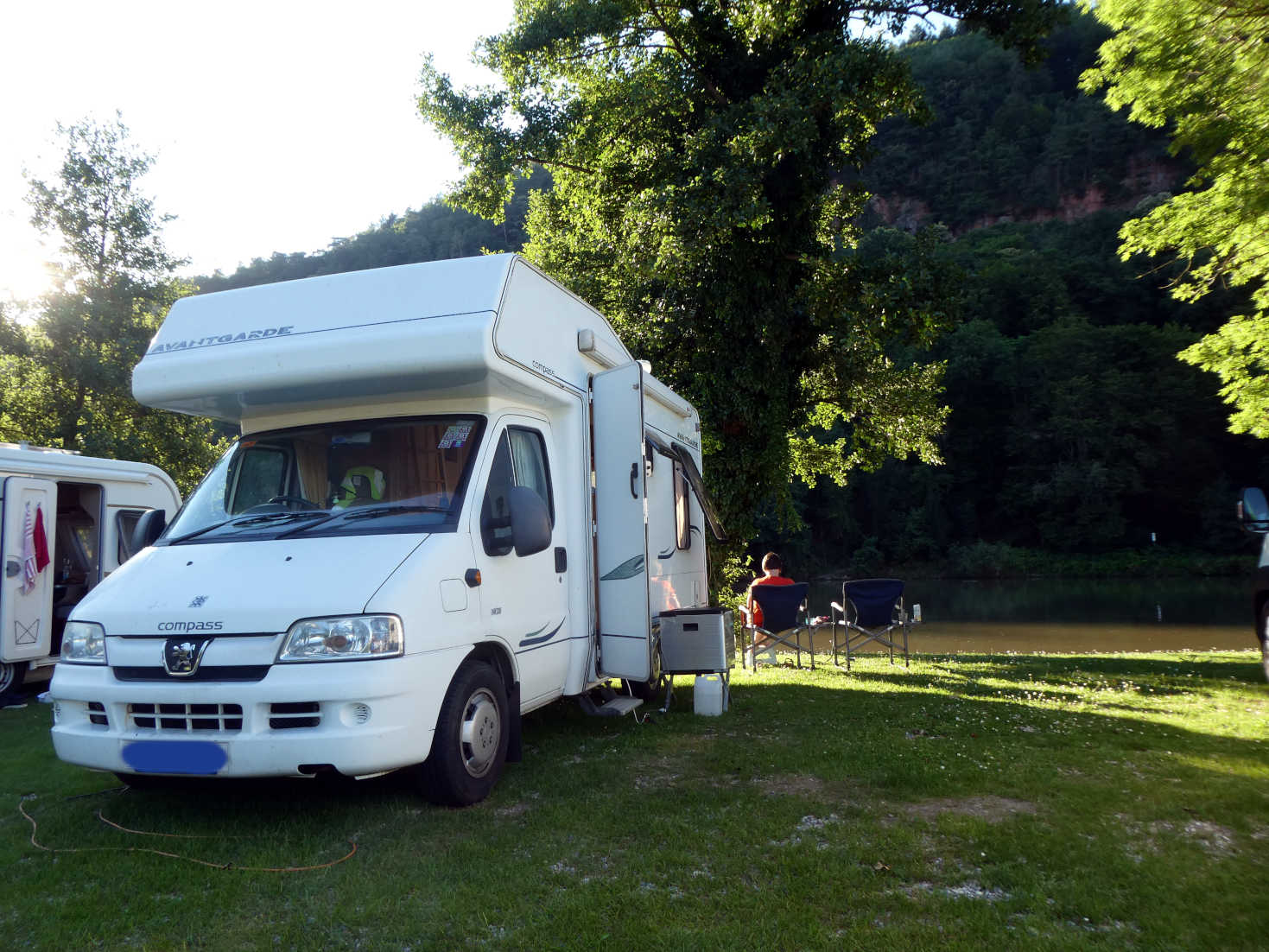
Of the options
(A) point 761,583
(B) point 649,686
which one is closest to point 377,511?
(B) point 649,686

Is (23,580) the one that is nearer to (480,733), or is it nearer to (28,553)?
(28,553)

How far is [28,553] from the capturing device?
8.97 metres

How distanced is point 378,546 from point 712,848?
2.15 meters

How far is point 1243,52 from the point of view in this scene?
27.9ft

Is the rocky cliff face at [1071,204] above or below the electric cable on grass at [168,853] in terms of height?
above

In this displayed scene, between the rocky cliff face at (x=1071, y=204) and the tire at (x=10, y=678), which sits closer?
the tire at (x=10, y=678)

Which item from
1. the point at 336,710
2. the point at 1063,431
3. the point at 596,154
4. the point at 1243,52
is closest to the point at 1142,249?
the point at 1243,52

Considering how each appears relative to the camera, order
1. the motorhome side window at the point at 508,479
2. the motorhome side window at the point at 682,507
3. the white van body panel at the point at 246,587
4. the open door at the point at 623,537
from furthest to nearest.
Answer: the motorhome side window at the point at 682,507, the open door at the point at 623,537, the motorhome side window at the point at 508,479, the white van body panel at the point at 246,587

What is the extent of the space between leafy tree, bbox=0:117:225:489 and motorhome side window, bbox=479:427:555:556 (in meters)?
18.5

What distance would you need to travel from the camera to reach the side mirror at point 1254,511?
291 inches

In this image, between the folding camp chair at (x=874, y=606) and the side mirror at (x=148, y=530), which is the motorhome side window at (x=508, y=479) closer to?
the side mirror at (x=148, y=530)

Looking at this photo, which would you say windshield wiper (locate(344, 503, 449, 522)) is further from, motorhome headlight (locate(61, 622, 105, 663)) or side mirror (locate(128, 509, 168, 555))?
side mirror (locate(128, 509, 168, 555))

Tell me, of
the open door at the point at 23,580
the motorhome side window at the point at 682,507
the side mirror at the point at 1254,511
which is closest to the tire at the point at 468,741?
the motorhome side window at the point at 682,507

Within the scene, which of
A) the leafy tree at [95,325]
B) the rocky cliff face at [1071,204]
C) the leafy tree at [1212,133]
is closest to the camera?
the leafy tree at [1212,133]
